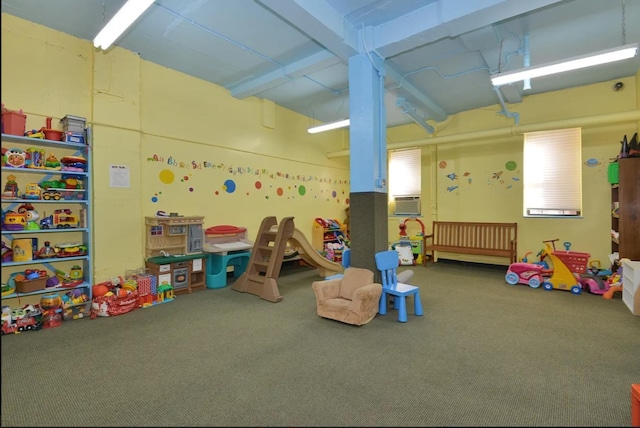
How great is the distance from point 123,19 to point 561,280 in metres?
7.39

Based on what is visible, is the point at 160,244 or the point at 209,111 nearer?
the point at 160,244

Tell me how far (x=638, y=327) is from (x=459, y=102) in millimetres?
5360

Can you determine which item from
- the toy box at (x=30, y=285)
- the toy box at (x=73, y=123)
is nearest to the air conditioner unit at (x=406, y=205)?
the toy box at (x=73, y=123)

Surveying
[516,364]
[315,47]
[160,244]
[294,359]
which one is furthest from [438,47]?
[160,244]

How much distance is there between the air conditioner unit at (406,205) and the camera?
903 cm

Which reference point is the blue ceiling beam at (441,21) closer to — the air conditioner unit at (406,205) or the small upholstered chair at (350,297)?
the small upholstered chair at (350,297)

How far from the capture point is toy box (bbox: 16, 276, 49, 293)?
161 inches

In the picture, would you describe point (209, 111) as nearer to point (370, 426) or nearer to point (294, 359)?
point (294, 359)

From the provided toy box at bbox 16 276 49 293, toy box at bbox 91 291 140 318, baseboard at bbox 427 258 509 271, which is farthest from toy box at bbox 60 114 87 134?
baseboard at bbox 427 258 509 271

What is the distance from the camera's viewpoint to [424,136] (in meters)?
8.88

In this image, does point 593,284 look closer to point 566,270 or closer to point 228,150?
point 566,270

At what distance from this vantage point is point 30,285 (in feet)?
13.5

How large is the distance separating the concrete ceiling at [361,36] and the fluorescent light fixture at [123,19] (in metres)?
0.63

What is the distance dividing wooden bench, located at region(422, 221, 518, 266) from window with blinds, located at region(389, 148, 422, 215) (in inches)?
38.2
